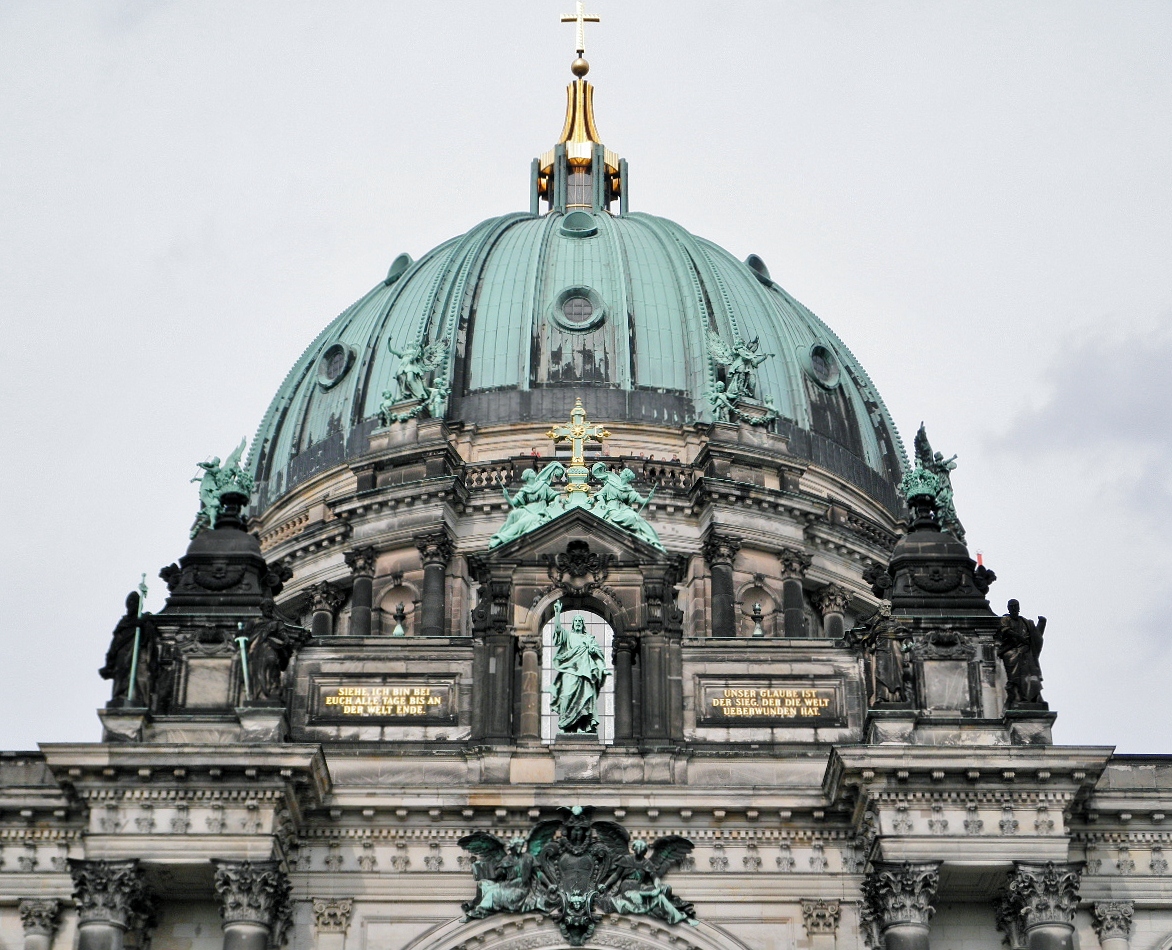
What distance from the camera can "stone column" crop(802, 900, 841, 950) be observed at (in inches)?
1583

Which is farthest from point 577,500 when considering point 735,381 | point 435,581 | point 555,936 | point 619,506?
point 735,381

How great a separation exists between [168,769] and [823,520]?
67.8ft

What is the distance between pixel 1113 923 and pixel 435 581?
1812 centimetres

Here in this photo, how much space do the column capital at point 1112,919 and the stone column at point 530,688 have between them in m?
10.5

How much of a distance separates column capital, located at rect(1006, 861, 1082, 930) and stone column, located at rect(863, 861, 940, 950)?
1.41 m

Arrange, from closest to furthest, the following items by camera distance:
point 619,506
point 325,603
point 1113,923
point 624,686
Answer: point 1113,923
point 624,686
point 619,506
point 325,603

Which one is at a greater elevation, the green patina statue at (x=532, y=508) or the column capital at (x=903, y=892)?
the green patina statue at (x=532, y=508)

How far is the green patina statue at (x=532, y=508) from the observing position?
4431cm

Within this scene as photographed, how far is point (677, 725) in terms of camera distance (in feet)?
138

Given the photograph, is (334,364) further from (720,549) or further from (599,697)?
(599,697)

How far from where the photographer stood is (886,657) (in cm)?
4147

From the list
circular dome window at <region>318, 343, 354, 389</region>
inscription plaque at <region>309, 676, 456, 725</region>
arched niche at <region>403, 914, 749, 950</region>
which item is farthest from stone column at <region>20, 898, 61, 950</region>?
circular dome window at <region>318, 343, 354, 389</region>

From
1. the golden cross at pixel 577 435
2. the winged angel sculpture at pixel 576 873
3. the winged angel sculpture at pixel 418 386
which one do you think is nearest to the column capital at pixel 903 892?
the winged angel sculpture at pixel 576 873

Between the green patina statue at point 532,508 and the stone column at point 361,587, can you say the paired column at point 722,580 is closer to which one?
the green patina statue at point 532,508
